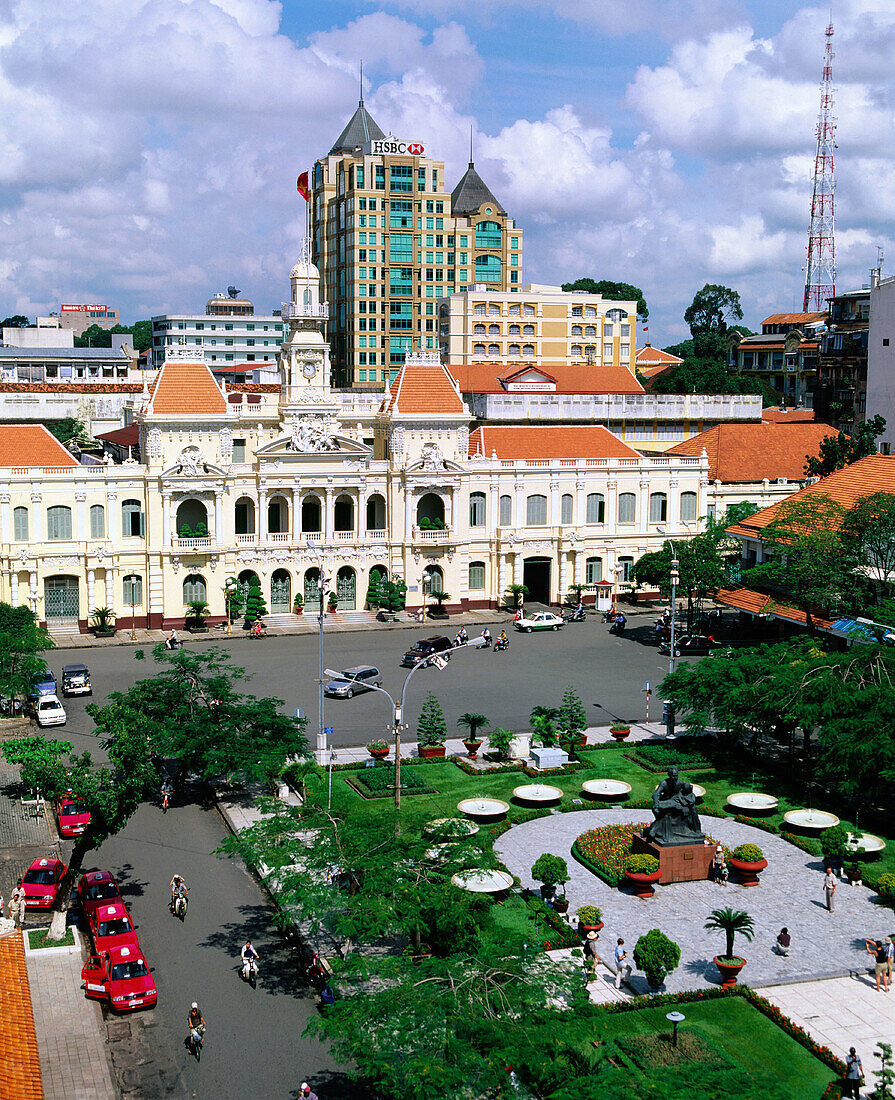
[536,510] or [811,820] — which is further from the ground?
[536,510]

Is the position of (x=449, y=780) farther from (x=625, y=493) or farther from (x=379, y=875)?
(x=625, y=493)

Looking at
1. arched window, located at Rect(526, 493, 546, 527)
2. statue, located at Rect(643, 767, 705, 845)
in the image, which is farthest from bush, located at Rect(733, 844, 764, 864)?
arched window, located at Rect(526, 493, 546, 527)

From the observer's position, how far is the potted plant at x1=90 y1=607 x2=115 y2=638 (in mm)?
73375

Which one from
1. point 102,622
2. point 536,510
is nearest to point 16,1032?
point 102,622

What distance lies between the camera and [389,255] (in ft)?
476

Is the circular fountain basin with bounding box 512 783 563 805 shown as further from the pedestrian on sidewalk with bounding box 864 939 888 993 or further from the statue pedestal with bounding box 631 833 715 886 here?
the pedestrian on sidewalk with bounding box 864 939 888 993

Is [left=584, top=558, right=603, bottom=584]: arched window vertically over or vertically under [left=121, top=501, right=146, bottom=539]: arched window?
under

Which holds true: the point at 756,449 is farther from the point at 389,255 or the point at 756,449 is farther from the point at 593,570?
the point at 389,255

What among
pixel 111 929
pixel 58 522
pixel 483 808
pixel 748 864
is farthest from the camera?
pixel 58 522

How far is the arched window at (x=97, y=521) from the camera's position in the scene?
7419 cm

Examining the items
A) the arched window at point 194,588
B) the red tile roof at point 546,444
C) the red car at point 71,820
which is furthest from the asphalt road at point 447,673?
the red tile roof at point 546,444

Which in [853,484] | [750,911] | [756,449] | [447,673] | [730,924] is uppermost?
[756,449]

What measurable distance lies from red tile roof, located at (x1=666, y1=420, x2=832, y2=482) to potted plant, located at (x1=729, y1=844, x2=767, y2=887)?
56480 millimetres

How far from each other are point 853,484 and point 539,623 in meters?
20.2
